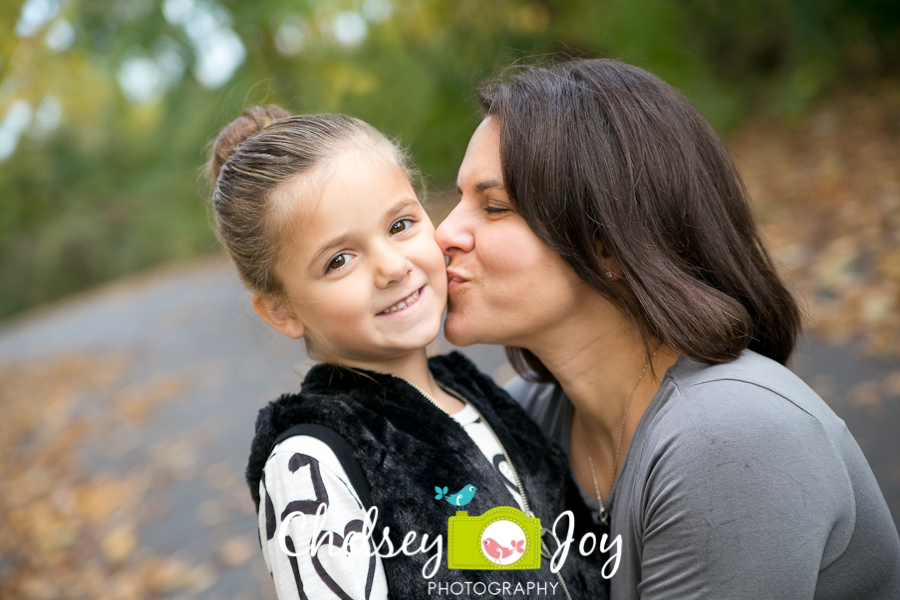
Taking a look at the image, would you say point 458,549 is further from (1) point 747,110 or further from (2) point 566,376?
(1) point 747,110

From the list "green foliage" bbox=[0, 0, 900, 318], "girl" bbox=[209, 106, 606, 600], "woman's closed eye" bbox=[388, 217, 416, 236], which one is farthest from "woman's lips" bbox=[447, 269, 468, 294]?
"green foliage" bbox=[0, 0, 900, 318]

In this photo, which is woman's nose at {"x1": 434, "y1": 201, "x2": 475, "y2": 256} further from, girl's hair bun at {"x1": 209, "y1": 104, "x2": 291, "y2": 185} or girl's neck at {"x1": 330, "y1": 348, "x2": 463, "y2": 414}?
girl's hair bun at {"x1": 209, "y1": 104, "x2": 291, "y2": 185}

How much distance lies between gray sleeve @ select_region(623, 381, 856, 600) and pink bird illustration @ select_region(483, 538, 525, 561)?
0.30m

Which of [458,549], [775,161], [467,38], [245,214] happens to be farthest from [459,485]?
[467,38]

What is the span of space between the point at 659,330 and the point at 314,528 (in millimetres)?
944

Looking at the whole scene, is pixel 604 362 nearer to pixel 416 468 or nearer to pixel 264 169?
pixel 416 468

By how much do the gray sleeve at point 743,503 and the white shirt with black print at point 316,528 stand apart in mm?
648

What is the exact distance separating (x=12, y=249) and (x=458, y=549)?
822 inches

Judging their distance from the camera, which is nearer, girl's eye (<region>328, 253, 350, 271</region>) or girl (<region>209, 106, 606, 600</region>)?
girl (<region>209, 106, 606, 600</region>)

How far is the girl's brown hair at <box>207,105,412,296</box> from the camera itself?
1.70m

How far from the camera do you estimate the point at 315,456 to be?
1.47 metres

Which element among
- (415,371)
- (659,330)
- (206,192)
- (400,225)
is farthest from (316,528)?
(206,192)

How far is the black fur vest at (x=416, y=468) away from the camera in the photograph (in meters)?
1.50

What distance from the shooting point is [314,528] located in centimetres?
140
